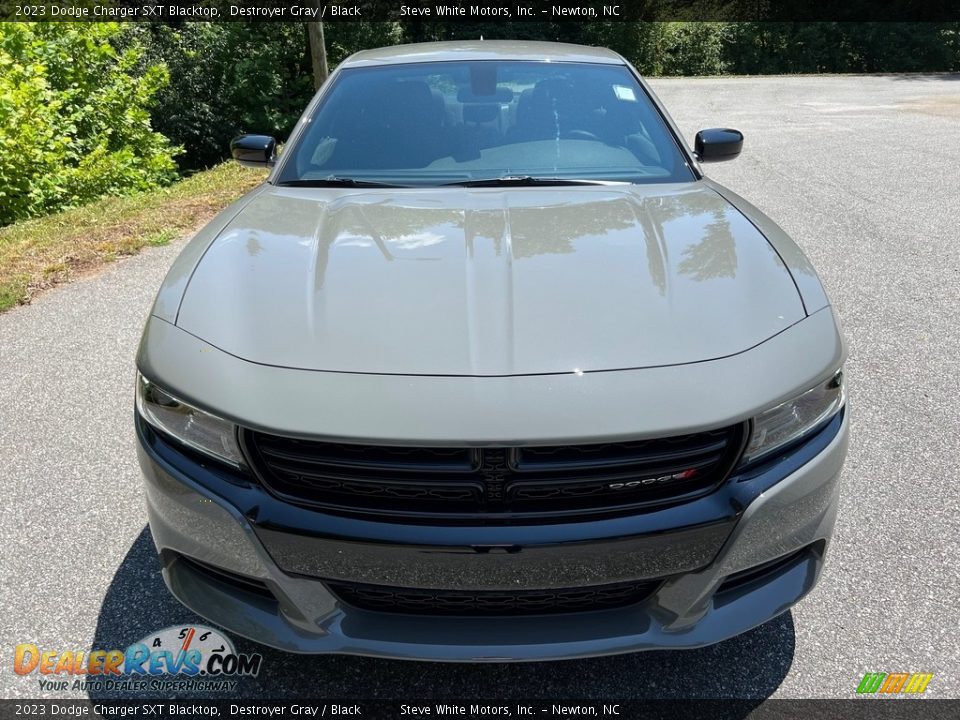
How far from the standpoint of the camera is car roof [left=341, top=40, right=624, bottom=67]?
341 cm

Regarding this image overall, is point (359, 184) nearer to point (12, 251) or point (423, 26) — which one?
point (12, 251)

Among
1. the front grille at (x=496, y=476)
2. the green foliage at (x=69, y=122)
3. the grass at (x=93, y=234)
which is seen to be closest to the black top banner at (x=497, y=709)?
the front grille at (x=496, y=476)

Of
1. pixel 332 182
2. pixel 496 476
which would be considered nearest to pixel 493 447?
pixel 496 476

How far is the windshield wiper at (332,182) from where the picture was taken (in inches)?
110

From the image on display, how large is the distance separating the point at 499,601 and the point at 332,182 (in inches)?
68.5

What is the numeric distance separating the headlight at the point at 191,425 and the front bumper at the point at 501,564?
45 mm

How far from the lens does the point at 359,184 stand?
2807mm

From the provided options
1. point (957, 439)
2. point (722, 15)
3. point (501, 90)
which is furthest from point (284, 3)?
point (722, 15)

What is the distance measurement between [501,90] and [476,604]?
86.6 inches

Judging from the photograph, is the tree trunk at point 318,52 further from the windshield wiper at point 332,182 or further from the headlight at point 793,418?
the headlight at point 793,418

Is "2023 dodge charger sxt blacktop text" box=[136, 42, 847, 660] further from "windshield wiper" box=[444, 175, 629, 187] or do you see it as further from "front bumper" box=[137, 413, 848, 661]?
"windshield wiper" box=[444, 175, 629, 187]

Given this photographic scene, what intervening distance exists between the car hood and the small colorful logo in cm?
102

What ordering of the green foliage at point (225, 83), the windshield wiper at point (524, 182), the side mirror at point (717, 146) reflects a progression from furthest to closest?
the green foliage at point (225, 83) → the side mirror at point (717, 146) → the windshield wiper at point (524, 182)

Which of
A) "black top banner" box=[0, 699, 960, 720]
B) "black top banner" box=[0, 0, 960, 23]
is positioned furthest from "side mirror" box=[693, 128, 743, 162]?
"black top banner" box=[0, 0, 960, 23]
